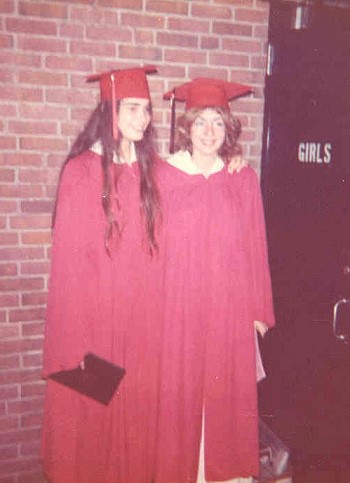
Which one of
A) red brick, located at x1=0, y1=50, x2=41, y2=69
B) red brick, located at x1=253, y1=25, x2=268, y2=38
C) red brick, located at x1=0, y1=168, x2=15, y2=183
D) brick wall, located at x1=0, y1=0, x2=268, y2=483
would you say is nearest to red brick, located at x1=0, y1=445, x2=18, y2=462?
brick wall, located at x1=0, y1=0, x2=268, y2=483

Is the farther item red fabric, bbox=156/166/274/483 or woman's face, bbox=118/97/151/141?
red fabric, bbox=156/166/274/483

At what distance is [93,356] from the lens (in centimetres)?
257

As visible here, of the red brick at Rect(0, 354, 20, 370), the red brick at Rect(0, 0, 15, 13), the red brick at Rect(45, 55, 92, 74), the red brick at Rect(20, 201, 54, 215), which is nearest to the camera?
the red brick at Rect(0, 0, 15, 13)

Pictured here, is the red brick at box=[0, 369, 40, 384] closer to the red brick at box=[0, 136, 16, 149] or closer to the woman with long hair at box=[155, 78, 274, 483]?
the woman with long hair at box=[155, 78, 274, 483]

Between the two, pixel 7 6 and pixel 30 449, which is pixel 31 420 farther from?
pixel 7 6

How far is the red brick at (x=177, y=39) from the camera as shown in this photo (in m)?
2.85

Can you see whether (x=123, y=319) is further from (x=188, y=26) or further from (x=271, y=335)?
(x=188, y=26)

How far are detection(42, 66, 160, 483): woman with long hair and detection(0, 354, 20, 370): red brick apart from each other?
39 cm

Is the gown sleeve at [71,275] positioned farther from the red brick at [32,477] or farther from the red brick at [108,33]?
the red brick at [32,477]

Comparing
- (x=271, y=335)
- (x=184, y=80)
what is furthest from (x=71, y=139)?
(x=271, y=335)

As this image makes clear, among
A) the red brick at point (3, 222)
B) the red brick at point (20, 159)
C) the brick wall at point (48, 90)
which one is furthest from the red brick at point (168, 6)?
the red brick at point (3, 222)

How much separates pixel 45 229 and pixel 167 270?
83 cm

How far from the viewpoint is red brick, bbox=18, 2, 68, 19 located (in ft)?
8.71

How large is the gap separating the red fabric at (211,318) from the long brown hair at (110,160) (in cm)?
8
